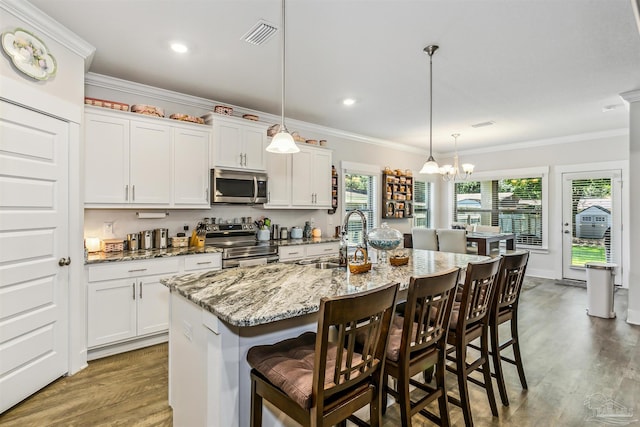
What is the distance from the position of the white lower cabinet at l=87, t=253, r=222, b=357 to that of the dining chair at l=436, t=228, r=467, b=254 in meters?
3.64

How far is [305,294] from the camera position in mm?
1677

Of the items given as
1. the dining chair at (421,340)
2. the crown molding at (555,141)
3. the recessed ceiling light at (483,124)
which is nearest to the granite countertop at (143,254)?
the dining chair at (421,340)

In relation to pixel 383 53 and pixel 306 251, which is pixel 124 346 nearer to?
pixel 306 251

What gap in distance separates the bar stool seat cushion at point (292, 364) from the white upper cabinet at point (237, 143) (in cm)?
277

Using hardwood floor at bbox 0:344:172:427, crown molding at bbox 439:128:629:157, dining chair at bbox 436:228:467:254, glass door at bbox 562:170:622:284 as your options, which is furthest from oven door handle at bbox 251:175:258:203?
glass door at bbox 562:170:622:284

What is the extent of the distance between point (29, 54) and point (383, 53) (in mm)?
2667

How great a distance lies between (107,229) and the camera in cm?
348

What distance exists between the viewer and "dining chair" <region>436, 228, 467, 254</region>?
4887 millimetres

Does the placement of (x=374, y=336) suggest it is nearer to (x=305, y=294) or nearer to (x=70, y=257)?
(x=305, y=294)

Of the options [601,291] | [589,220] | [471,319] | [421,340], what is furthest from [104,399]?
[589,220]

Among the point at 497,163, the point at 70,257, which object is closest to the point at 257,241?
the point at 70,257

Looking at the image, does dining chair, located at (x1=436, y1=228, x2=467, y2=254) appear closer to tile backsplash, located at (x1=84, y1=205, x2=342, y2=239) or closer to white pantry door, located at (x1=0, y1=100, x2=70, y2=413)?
tile backsplash, located at (x1=84, y1=205, x2=342, y2=239)

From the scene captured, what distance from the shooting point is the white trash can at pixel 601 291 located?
4.08 metres

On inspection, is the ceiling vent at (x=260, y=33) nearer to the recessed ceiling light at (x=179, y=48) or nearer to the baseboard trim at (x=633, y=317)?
the recessed ceiling light at (x=179, y=48)
